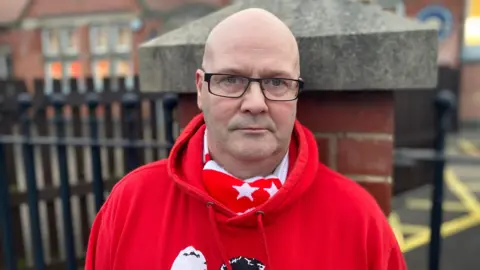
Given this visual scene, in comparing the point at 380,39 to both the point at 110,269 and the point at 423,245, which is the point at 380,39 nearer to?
the point at 110,269

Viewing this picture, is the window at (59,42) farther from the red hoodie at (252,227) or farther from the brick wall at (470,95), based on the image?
the red hoodie at (252,227)

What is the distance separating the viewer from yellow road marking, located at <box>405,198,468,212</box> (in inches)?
232

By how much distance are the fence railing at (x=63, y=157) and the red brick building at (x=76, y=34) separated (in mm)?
10589

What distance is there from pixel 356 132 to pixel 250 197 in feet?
1.63

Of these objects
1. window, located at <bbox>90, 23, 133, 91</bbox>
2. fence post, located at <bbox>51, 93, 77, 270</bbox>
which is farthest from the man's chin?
window, located at <bbox>90, 23, 133, 91</bbox>

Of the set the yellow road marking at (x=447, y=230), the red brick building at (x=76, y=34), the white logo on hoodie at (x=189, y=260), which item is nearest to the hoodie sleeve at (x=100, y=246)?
the white logo on hoodie at (x=189, y=260)

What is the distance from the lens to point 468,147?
10617mm

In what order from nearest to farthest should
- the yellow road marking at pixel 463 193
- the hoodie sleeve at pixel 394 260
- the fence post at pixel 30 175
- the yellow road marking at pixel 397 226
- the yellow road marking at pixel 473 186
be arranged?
the hoodie sleeve at pixel 394 260 < the fence post at pixel 30 175 < the yellow road marking at pixel 397 226 < the yellow road marking at pixel 463 193 < the yellow road marking at pixel 473 186

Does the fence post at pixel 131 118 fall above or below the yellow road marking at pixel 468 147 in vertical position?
above

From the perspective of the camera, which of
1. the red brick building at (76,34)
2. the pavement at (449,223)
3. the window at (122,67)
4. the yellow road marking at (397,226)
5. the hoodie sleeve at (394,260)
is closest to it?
the hoodie sleeve at (394,260)

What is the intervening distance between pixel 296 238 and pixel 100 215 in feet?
Result: 2.04

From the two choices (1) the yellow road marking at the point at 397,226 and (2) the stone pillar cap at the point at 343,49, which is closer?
(2) the stone pillar cap at the point at 343,49

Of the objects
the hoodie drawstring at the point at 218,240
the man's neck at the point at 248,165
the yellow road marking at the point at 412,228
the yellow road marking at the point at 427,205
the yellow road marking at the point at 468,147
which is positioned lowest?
the yellow road marking at the point at 468,147

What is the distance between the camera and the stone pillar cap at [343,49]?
1.43 metres
